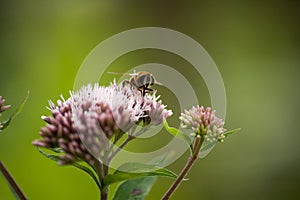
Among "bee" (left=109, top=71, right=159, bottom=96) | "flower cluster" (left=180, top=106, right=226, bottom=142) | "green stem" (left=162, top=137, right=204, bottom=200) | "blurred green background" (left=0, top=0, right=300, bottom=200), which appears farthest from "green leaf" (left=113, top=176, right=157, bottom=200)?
"blurred green background" (left=0, top=0, right=300, bottom=200)

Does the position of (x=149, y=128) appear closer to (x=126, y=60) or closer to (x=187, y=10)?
(x=126, y=60)

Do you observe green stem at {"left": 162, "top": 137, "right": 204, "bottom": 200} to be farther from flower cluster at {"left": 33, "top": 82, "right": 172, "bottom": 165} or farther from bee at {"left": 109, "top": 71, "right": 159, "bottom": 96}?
bee at {"left": 109, "top": 71, "right": 159, "bottom": 96}

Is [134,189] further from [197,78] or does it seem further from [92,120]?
[197,78]

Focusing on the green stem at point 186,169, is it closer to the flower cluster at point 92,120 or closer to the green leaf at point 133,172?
the green leaf at point 133,172

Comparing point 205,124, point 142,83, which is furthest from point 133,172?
point 142,83

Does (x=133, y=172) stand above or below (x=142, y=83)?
below

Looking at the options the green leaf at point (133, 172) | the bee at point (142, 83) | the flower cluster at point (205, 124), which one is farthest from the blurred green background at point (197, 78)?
the green leaf at point (133, 172)
